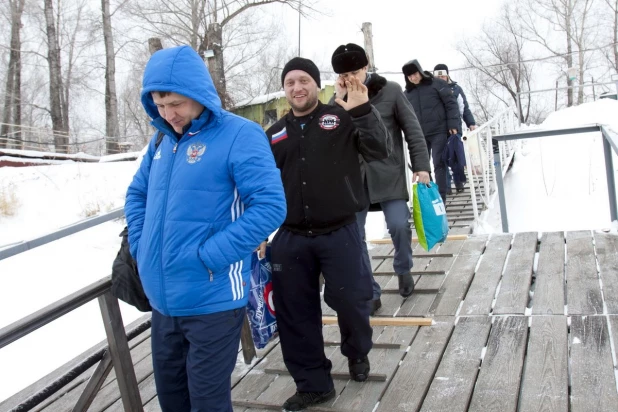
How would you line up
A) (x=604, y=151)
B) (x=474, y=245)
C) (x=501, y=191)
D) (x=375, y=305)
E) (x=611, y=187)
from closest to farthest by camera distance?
(x=375, y=305)
(x=474, y=245)
(x=611, y=187)
(x=604, y=151)
(x=501, y=191)

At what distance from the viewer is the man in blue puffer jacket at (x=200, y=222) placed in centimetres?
195

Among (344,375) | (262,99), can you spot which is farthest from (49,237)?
(262,99)

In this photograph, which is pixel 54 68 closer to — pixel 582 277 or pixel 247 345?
pixel 247 345

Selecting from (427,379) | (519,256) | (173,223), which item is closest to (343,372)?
(427,379)

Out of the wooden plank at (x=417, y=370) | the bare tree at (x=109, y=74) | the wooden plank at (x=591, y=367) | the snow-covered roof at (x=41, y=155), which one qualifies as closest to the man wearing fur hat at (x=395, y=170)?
the wooden plank at (x=417, y=370)

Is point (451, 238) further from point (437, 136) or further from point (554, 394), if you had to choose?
point (554, 394)

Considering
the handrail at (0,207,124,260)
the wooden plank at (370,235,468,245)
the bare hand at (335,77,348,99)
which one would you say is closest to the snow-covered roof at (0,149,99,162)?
the handrail at (0,207,124,260)

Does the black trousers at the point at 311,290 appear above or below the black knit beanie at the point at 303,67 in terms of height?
below

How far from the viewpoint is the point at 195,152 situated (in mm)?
2020

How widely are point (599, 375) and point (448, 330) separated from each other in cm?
92

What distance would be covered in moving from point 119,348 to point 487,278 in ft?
9.09

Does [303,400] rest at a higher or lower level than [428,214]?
lower

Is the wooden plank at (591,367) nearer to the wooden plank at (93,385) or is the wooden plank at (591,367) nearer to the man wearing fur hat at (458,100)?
the wooden plank at (93,385)

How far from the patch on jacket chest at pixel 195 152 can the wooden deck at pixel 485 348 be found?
1368 millimetres
